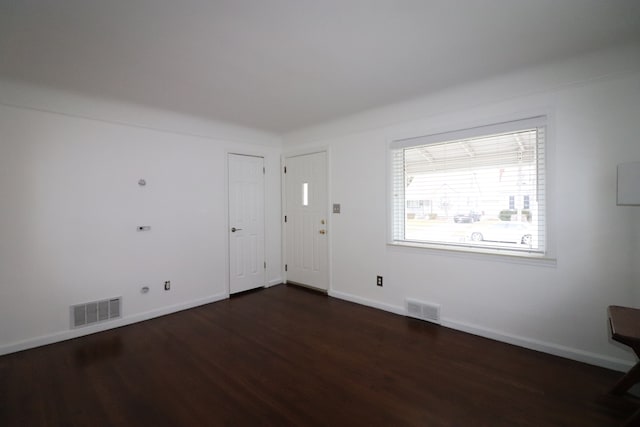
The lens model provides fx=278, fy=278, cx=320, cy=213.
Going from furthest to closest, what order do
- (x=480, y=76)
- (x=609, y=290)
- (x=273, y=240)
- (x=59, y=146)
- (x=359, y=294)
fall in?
1. (x=273, y=240)
2. (x=359, y=294)
3. (x=59, y=146)
4. (x=480, y=76)
5. (x=609, y=290)

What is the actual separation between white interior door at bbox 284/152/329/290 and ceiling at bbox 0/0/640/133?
1517 millimetres

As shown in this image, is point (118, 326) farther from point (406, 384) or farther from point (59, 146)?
point (406, 384)

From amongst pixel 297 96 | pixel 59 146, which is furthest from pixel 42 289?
pixel 297 96

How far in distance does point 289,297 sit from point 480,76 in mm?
3487

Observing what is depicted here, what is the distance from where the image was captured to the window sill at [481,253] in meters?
2.50

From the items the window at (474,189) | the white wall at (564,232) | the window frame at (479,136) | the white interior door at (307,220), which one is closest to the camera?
the white wall at (564,232)

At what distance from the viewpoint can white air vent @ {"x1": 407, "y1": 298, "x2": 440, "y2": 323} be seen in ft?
10.2

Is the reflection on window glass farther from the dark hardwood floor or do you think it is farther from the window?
the dark hardwood floor

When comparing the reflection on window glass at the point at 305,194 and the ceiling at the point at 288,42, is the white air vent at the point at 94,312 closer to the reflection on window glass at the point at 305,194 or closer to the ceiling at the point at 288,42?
the ceiling at the point at 288,42

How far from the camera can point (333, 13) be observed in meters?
1.73

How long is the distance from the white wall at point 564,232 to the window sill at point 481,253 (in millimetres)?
23

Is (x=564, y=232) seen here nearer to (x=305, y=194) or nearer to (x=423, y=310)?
(x=423, y=310)

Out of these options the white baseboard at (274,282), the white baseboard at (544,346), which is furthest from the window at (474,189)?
the white baseboard at (274,282)

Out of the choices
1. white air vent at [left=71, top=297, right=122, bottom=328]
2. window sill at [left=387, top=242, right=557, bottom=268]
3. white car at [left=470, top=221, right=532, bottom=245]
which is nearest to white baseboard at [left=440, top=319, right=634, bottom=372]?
window sill at [left=387, top=242, right=557, bottom=268]
